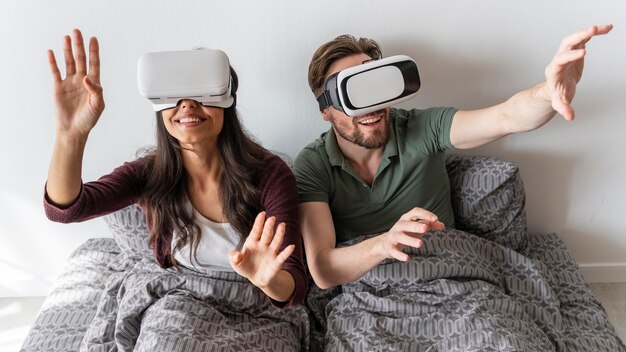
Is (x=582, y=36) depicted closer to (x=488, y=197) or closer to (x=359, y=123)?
(x=359, y=123)

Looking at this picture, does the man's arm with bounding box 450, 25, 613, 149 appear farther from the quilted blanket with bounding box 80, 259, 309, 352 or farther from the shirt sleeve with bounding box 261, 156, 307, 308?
the quilted blanket with bounding box 80, 259, 309, 352

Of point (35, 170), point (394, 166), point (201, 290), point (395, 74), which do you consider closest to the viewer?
point (395, 74)

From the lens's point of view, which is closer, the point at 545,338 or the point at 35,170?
the point at 545,338

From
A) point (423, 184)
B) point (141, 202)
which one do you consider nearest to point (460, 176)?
point (423, 184)

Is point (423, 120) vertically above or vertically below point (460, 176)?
above

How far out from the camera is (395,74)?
1474mm

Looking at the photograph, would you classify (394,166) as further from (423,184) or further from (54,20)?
(54,20)

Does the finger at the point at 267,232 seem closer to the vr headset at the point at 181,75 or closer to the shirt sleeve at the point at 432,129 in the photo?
the vr headset at the point at 181,75

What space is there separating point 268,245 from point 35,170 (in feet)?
3.75

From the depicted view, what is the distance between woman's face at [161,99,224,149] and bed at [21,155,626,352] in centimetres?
44

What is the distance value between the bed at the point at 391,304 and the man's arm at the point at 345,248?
17 centimetres

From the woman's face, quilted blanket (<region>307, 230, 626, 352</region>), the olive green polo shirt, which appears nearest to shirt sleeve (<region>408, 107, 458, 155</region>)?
the olive green polo shirt

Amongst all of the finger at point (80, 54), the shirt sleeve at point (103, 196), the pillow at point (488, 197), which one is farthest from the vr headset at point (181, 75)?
the pillow at point (488, 197)

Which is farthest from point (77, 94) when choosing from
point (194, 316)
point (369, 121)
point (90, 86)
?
point (369, 121)
